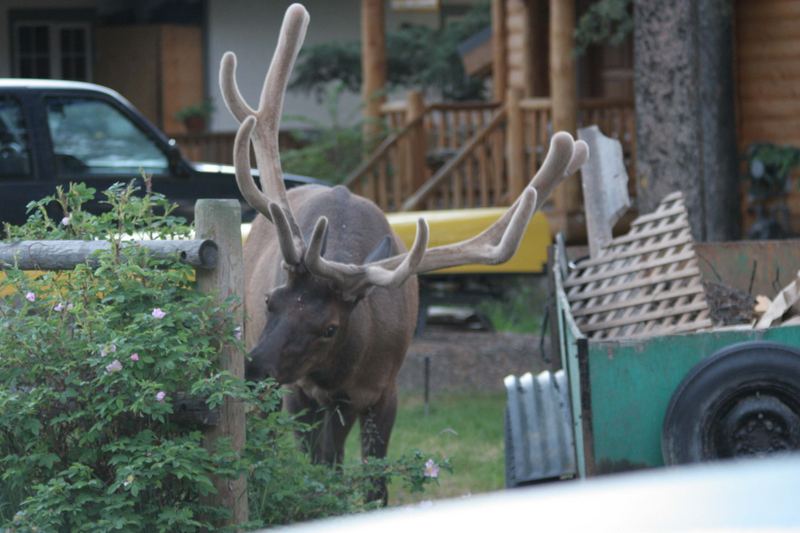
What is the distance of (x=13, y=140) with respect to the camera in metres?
10.0

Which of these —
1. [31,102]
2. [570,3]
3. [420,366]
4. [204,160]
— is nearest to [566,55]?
[570,3]

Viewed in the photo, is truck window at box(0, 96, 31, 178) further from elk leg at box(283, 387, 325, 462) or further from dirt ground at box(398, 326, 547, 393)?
dirt ground at box(398, 326, 547, 393)

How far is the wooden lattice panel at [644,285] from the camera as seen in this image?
678cm

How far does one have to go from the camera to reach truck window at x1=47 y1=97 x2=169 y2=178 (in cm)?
1027

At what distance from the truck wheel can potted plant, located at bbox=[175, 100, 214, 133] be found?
18.1 meters

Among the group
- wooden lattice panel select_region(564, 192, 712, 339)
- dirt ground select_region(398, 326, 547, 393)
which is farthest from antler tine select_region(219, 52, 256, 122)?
dirt ground select_region(398, 326, 547, 393)

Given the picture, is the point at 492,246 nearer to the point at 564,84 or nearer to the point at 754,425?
the point at 754,425

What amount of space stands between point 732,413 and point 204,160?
17.0m

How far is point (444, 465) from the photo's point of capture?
5930mm

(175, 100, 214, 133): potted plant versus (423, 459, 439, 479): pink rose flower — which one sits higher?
(175, 100, 214, 133): potted plant

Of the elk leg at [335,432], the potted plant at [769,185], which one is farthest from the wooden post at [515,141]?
the elk leg at [335,432]

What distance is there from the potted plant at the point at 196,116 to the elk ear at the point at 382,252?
54.8ft

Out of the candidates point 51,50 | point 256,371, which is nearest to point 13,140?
A: point 256,371

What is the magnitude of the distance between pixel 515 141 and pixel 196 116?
8.99 meters
